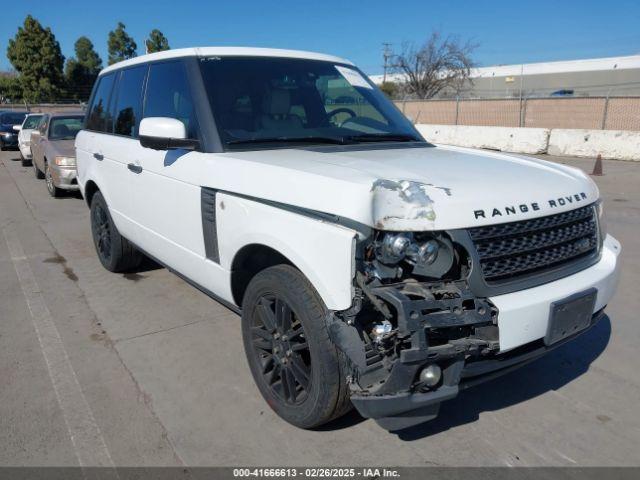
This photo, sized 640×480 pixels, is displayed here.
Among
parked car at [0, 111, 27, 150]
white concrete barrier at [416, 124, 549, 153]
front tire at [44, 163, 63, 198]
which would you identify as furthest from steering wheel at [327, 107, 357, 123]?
parked car at [0, 111, 27, 150]

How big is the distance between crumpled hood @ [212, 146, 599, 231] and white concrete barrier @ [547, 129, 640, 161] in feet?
46.2

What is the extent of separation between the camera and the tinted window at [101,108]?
511 cm

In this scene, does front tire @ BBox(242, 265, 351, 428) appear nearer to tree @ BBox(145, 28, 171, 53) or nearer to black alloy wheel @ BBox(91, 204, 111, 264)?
black alloy wheel @ BBox(91, 204, 111, 264)

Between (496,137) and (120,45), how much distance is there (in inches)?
1930

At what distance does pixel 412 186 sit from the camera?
89.4 inches

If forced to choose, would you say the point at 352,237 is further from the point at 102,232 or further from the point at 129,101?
the point at 102,232

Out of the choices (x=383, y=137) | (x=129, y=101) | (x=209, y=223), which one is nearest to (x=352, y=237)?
(x=209, y=223)

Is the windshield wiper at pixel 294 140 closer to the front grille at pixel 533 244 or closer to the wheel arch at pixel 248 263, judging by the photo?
the wheel arch at pixel 248 263

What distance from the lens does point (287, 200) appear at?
257 centimetres

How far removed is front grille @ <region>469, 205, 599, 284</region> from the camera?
7.70ft

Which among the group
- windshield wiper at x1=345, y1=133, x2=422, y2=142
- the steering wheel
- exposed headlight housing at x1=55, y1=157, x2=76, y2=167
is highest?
the steering wheel

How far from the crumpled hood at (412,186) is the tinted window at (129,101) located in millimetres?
1684

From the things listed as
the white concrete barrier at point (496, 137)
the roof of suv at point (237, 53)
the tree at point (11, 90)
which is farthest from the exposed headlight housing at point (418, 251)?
the tree at point (11, 90)

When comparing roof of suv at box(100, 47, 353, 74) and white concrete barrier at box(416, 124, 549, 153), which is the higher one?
roof of suv at box(100, 47, 353, 74)
